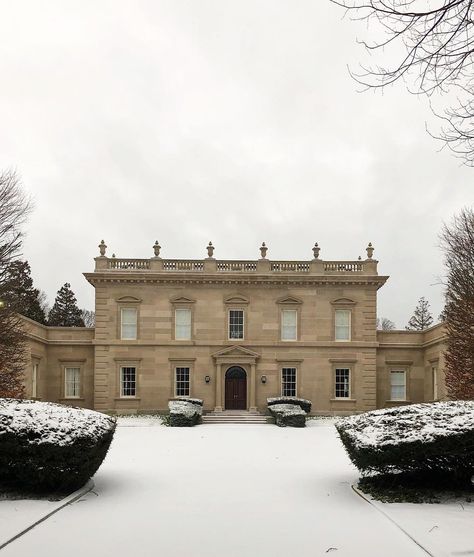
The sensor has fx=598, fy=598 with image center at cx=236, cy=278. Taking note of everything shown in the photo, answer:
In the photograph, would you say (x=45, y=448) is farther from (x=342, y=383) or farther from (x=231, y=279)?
(x=342, y=383)

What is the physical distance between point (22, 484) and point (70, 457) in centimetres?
120

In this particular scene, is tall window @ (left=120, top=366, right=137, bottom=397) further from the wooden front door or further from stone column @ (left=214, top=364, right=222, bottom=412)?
the wooden front door

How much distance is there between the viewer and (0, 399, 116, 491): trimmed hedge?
986cm

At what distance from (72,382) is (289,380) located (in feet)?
40.5

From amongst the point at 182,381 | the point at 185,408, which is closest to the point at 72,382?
the point at 182,381

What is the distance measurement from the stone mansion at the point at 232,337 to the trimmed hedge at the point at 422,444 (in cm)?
2225

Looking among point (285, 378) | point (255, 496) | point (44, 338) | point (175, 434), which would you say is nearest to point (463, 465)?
point (255, 496)

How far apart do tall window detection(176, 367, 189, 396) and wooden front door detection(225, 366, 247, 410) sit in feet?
7.26

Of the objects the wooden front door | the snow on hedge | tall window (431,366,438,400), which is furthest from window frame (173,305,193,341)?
tall window (431,366,438,400)

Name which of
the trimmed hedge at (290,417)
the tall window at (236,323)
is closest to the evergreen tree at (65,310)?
the tall window at (236,323)

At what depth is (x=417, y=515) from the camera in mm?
8945

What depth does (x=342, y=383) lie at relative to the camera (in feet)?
110

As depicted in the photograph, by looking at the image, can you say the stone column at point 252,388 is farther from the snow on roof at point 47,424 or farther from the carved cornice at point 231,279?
the snow on roof at point 47,424

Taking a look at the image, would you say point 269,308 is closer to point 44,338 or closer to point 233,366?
point 233,366
